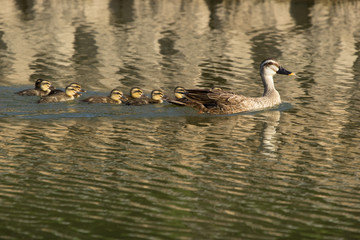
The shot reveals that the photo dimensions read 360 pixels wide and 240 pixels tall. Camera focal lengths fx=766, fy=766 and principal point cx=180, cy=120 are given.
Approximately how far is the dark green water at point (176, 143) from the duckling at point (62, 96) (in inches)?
8.2

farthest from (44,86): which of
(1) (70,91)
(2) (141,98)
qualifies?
(2) (141,98)

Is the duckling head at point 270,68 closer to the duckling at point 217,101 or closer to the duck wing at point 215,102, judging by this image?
the duckling at point 217,101

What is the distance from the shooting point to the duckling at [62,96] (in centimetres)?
1517

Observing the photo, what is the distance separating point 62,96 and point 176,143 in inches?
164

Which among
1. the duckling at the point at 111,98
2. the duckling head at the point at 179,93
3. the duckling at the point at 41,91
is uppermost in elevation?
the duckling head at the point at 179,93

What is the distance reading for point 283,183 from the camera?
995 centimetres

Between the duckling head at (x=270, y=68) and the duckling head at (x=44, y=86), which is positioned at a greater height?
the duckling head at (x=270, y=68)

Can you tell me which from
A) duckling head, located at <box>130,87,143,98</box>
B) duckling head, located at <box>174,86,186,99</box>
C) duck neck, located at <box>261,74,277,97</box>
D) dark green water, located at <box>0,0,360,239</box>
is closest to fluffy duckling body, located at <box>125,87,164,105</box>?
duckling head, located at <box>130,87,143,98</box>

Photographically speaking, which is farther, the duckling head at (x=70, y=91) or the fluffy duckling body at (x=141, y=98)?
the duckling head at (x=70, y=91)

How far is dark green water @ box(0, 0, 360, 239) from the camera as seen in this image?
841 centimetres

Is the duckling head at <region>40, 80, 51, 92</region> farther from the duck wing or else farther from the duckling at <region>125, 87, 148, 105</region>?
the duck wing

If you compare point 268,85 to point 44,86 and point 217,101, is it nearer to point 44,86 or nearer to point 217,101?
point 217,101

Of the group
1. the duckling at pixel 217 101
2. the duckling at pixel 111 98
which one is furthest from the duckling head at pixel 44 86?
the duckling at pixel 217 101

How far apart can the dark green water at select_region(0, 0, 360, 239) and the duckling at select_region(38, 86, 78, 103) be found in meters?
0.21
